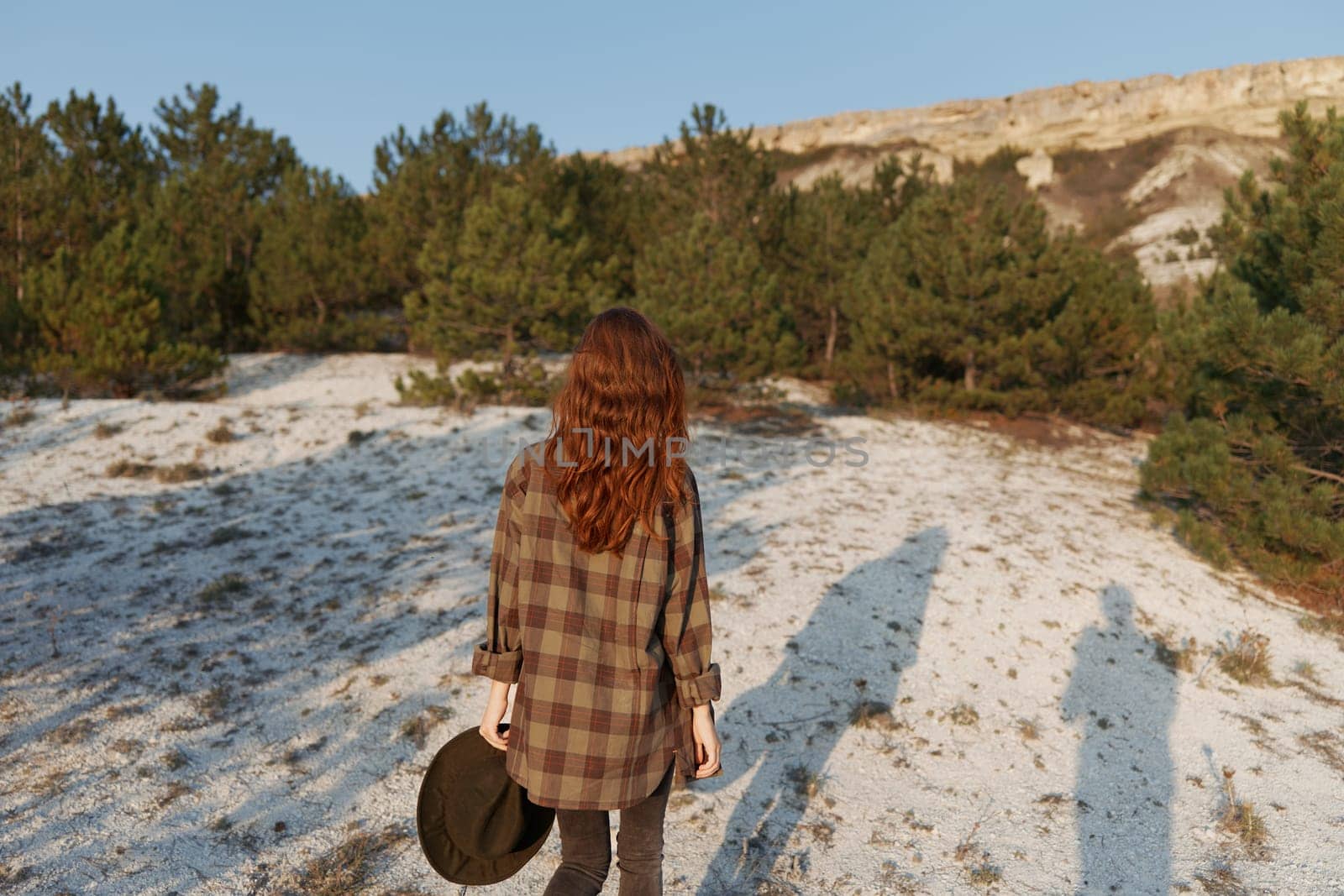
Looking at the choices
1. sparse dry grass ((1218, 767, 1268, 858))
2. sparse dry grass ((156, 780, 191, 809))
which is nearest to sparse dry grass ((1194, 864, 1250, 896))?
sparse dry grass ((1218, 767, 1268, 858))

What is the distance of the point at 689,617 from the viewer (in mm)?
1607

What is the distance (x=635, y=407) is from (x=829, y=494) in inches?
249

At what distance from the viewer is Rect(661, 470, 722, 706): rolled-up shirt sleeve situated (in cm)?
158

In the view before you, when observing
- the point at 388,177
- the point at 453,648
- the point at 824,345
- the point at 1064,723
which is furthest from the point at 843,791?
the point at 388,177

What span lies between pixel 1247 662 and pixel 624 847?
4677 millimetres

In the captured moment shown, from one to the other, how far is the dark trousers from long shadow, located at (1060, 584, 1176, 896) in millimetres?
2043

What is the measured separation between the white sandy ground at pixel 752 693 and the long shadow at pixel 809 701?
0.06ft

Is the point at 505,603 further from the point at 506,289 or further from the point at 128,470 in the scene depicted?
the point at 506,289

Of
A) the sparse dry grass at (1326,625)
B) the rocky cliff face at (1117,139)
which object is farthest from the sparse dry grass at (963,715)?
the rocky cliff face at (1117,139)

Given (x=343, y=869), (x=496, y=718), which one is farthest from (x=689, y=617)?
(x=343, y=869)

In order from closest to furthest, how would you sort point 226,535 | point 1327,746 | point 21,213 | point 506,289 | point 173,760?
point 173,760
point 1327,746
point 226,535
point 506,289
point 21,213

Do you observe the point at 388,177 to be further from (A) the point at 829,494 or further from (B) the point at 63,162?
(A) the point at 829,494

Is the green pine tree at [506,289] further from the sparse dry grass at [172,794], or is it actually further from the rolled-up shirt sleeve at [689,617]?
the rolled-up shirt sleeve at [689,617]

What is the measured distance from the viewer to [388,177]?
18953 mm
